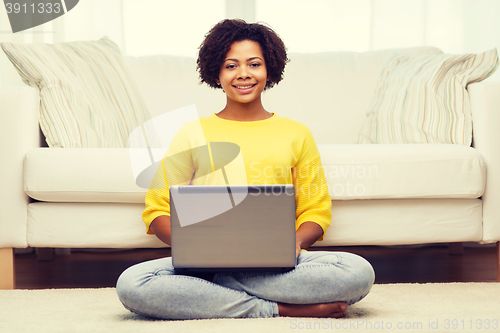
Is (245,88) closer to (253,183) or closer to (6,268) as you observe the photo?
(253,183)

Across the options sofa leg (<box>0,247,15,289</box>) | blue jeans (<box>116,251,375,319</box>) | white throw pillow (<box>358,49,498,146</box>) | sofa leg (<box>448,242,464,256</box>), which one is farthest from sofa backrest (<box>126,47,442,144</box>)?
blue jeans (<box>116,251,375,319</box>)

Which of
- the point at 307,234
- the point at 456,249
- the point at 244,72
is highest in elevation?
the point at 244,72

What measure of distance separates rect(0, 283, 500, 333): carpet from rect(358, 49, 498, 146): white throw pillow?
0.53 m

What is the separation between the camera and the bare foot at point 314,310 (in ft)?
3.26

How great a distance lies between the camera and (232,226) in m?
0.92

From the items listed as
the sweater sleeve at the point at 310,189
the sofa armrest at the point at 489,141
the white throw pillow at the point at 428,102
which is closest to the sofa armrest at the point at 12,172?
the sweater sleeve at the point at 310,189

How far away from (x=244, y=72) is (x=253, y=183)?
30cm

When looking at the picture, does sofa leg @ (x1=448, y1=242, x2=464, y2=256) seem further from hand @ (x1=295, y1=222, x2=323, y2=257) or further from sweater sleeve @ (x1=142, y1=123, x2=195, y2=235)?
sweater sleeve @ (x1=142, y1=123, x2=195, y2=235)

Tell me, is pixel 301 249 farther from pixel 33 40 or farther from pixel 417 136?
pixel 33 40

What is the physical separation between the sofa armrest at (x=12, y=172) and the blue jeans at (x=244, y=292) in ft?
1.81

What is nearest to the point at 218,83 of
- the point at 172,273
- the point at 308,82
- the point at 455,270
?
the point at 172,273

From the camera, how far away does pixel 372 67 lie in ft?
6.64

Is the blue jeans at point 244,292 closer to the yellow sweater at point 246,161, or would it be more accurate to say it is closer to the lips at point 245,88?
the yellow sweater at point 246,161

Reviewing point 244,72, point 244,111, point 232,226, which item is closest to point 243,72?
point 244,72
